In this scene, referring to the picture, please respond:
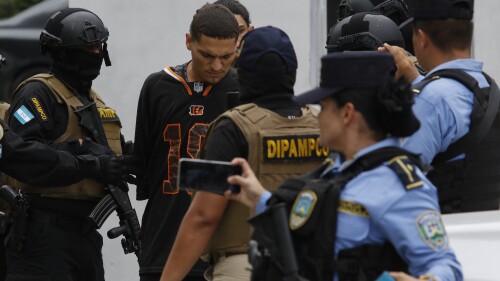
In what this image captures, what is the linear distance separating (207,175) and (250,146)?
0.86 m

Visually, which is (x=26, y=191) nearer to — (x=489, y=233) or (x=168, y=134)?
(x=168, y=134)

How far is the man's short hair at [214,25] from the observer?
215 inches

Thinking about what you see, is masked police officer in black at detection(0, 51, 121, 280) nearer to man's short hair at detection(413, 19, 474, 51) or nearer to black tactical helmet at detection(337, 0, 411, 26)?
black tactical helmet at detection(337, 0, 411, 26)

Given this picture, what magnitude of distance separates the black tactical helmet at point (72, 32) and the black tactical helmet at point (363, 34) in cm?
132

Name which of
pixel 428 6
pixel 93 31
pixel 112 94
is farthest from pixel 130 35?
pixel 428 6

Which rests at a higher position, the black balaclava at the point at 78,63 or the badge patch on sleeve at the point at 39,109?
the black balaclava at the point at 78,63

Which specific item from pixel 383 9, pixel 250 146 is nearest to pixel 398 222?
pixel 250 146

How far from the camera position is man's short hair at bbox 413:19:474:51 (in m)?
4.46

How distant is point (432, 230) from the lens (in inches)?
127

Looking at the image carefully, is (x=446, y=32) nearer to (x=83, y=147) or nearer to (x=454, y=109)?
(x=454, y=109)

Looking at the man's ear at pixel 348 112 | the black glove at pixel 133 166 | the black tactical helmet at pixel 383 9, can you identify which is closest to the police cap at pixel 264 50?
the man's ear at pixel 348 112

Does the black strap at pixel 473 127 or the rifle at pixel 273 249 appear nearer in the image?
the rifle at pixel 273 249

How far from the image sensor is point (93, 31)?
6.40 metres

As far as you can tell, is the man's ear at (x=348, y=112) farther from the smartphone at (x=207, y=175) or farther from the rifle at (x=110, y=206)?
the rifle at (x=110, y=206)
